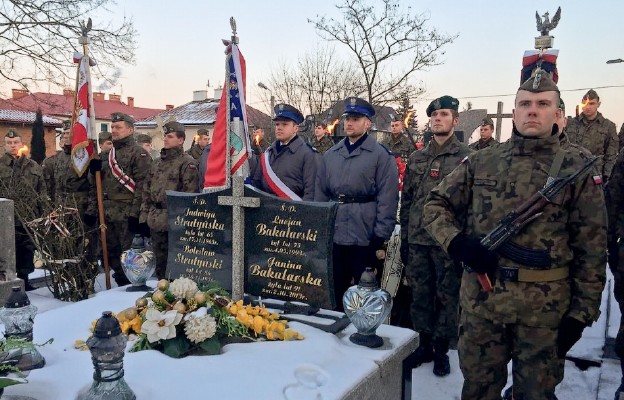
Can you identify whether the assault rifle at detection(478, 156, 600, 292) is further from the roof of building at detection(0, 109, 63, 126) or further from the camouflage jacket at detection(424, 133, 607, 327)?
the roof of building at detection(0, 109, 63, 126)

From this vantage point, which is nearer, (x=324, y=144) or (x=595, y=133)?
(x=595, y=133)

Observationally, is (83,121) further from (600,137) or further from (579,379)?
(600,137)

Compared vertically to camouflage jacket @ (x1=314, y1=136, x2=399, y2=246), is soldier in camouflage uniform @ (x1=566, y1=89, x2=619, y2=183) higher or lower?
higher

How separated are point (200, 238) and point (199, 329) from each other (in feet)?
3.98

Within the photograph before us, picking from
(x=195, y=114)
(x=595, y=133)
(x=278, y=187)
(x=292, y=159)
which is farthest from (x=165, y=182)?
(x=195, y=114)

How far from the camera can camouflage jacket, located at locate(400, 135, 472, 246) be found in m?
A: 4.05

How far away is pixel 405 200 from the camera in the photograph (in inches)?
169

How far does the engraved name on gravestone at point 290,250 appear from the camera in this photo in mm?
3361

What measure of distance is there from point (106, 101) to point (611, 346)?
55703 millimetres

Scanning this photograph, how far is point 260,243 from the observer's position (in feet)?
11.8

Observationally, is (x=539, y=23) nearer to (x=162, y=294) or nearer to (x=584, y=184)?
(x=584, y=184)

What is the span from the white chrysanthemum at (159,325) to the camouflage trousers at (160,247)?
3.11 metres

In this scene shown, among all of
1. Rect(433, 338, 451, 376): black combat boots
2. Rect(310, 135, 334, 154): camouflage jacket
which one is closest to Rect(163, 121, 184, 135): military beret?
Rect(433, 338, 451, 376): black combat boots

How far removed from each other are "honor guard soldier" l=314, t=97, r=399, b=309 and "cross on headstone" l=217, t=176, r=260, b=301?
3.03 ft
